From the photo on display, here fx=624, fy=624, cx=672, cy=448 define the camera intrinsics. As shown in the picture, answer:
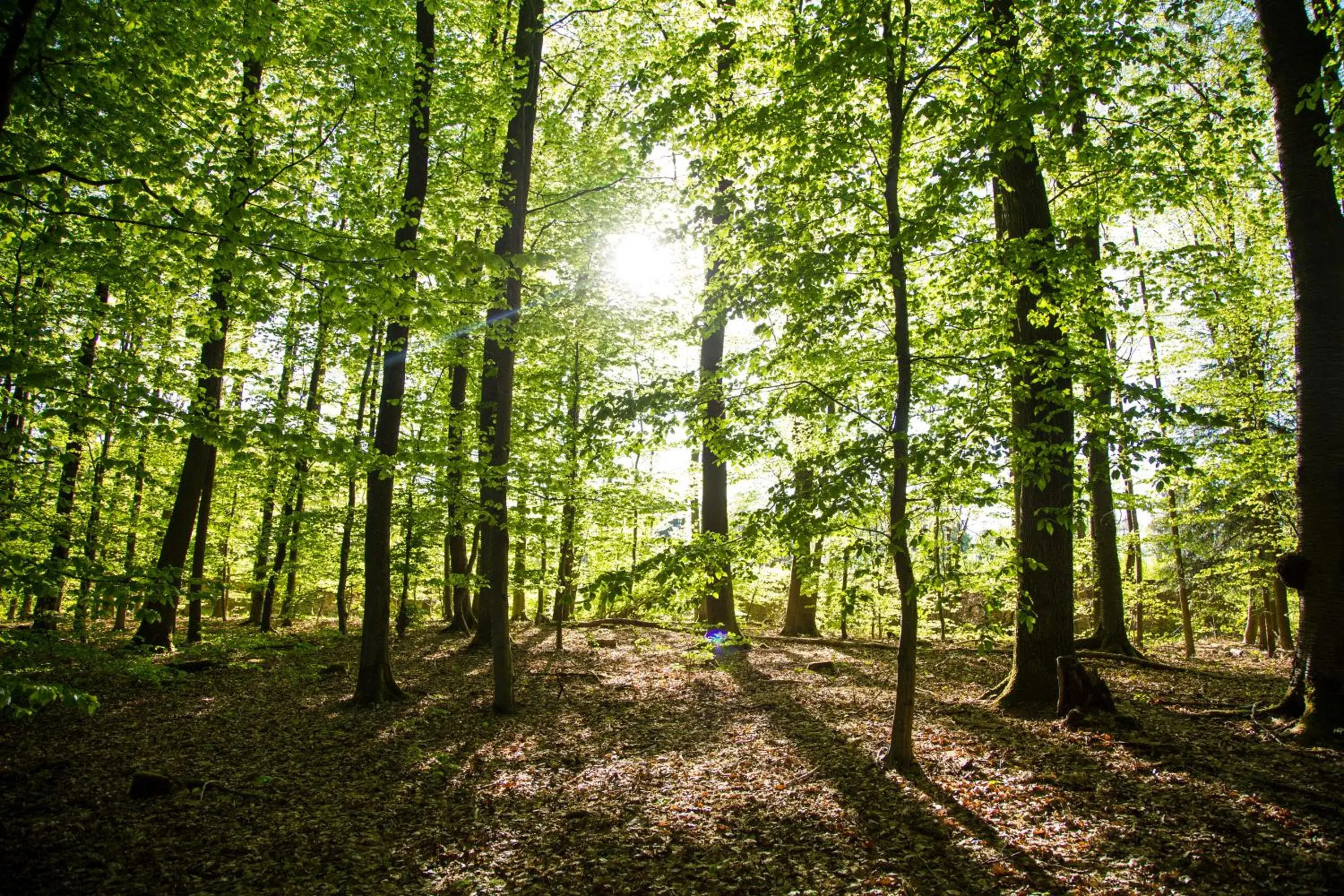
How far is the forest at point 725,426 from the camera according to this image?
475cm

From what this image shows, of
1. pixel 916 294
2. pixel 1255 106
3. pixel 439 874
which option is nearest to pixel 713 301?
pixel 916 294

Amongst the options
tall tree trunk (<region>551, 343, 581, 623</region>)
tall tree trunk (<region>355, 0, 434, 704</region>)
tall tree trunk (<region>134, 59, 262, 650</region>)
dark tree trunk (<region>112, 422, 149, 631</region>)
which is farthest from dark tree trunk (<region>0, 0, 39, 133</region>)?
tall tree trunk (<region>551, 343, 581, 623</region>)

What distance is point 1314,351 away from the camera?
6273mm

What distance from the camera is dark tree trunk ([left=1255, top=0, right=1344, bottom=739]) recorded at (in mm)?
5961

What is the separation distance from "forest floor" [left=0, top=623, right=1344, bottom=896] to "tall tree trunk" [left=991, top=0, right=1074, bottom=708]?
3.68 ft

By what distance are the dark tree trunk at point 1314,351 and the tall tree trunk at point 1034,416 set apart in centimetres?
207

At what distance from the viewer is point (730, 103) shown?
25.1 feet

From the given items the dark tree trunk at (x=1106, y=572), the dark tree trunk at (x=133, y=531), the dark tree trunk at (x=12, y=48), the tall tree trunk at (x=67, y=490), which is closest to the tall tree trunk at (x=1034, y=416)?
the dark tree trunk at (x=1106, y=572)

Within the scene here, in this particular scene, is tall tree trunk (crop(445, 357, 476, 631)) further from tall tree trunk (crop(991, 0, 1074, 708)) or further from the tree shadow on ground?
tall tree trunk (crop(991, 0, 1074, 708))

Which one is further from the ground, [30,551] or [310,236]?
[310,236]

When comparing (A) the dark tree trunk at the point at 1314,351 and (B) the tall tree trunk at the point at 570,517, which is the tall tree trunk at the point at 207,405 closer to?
(B) the tall tree trunk at the point at 570,517

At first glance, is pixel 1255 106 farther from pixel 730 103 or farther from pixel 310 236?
pixel 310 236

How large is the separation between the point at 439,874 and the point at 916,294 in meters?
6.81

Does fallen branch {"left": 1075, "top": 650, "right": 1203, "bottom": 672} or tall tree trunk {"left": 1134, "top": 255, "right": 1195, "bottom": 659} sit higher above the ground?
tall tree trunk {"left": 1134, "top": 255, "right": 1195, "bottom": 659}
